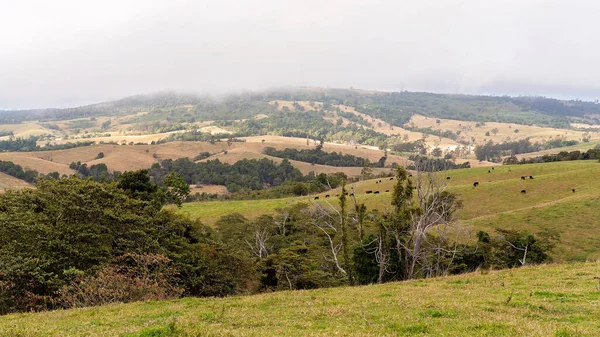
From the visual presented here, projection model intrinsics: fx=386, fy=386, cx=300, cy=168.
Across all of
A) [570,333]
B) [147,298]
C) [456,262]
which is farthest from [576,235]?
[147,298]

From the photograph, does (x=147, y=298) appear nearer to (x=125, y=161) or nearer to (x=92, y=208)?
(x=92, y=208)

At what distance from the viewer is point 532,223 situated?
45719 mm

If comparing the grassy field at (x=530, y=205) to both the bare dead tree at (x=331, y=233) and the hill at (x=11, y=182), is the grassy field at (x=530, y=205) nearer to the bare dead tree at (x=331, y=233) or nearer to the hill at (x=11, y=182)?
the bare dead tree at (x=331, y=233)

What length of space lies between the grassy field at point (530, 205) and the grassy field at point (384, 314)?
57.0 feet

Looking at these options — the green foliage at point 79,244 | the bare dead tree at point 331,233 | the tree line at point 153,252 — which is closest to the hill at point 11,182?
the tree line at point 153,252

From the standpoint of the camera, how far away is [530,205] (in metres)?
55.3

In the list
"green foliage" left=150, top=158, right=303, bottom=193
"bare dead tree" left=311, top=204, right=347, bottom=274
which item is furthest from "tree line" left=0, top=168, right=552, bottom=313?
"green foliage" left=150, top=158, right=303, bottom=193

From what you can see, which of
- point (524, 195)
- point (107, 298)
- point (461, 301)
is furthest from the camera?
point (524, 195)

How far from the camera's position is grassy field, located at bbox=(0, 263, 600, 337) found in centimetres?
1072

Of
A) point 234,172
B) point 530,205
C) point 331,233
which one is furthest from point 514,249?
point 234,172

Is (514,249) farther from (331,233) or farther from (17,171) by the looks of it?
(17,171)

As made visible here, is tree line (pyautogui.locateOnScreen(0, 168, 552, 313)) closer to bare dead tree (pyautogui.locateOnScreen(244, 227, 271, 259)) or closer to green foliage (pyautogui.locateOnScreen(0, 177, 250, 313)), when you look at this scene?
green foliage (pyautogui.locateOnScreen(0, 177, 250, 313))

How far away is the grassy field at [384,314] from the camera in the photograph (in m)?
10.7

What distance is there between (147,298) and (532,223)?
43401 mm
